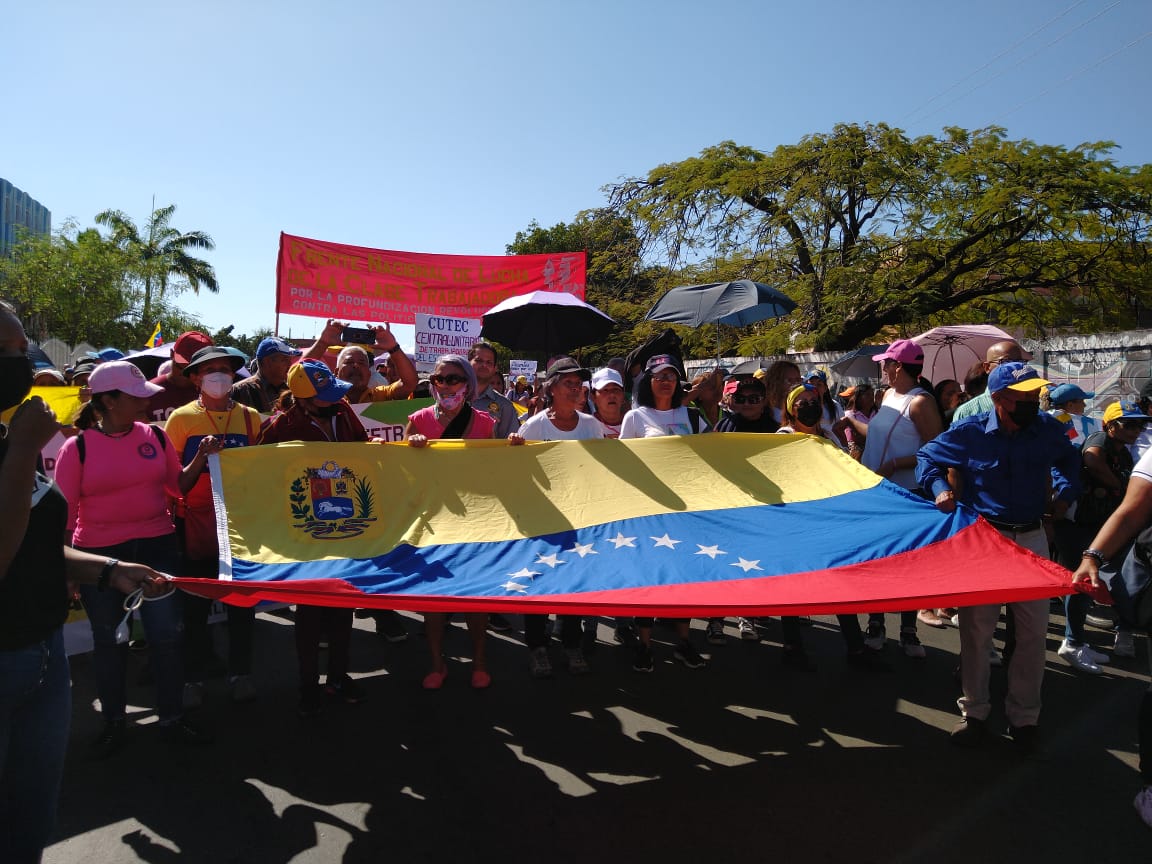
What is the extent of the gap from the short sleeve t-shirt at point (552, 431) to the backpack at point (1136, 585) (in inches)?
116

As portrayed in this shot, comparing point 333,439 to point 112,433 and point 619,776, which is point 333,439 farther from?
point 619,776

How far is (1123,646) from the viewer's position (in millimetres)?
5508

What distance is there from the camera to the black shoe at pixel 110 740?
389 cm

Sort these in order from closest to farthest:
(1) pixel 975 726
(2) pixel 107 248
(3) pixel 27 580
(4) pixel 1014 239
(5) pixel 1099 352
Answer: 1. (3) pixel 27 580
2. (1) pixel 975 726
3. (5) pixel 1099 352
4. (4) pixel 1014 239
5. (2) pixel 107 248

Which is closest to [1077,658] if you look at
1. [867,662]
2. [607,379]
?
[867,662]

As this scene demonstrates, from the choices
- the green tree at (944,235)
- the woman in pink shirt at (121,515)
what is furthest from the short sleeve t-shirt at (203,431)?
the green tree at (944,235)

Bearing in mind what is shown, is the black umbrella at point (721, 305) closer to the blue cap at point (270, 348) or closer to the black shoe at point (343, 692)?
the blue cap at point (270, 348)

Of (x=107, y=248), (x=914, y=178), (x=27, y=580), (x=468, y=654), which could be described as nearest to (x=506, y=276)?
(x=468, y=654)

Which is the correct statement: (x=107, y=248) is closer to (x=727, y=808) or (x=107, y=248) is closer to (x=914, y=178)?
(x=914, y=178)

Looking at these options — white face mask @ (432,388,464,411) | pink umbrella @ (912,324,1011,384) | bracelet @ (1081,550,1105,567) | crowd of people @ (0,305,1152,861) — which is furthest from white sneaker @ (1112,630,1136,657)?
white face mask @ (432,388,464,411)

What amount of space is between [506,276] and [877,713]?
30.1ft

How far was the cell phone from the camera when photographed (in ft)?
19.5

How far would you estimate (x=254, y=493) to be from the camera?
405cm

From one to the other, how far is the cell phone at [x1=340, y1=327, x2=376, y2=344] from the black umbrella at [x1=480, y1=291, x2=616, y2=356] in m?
2.47
